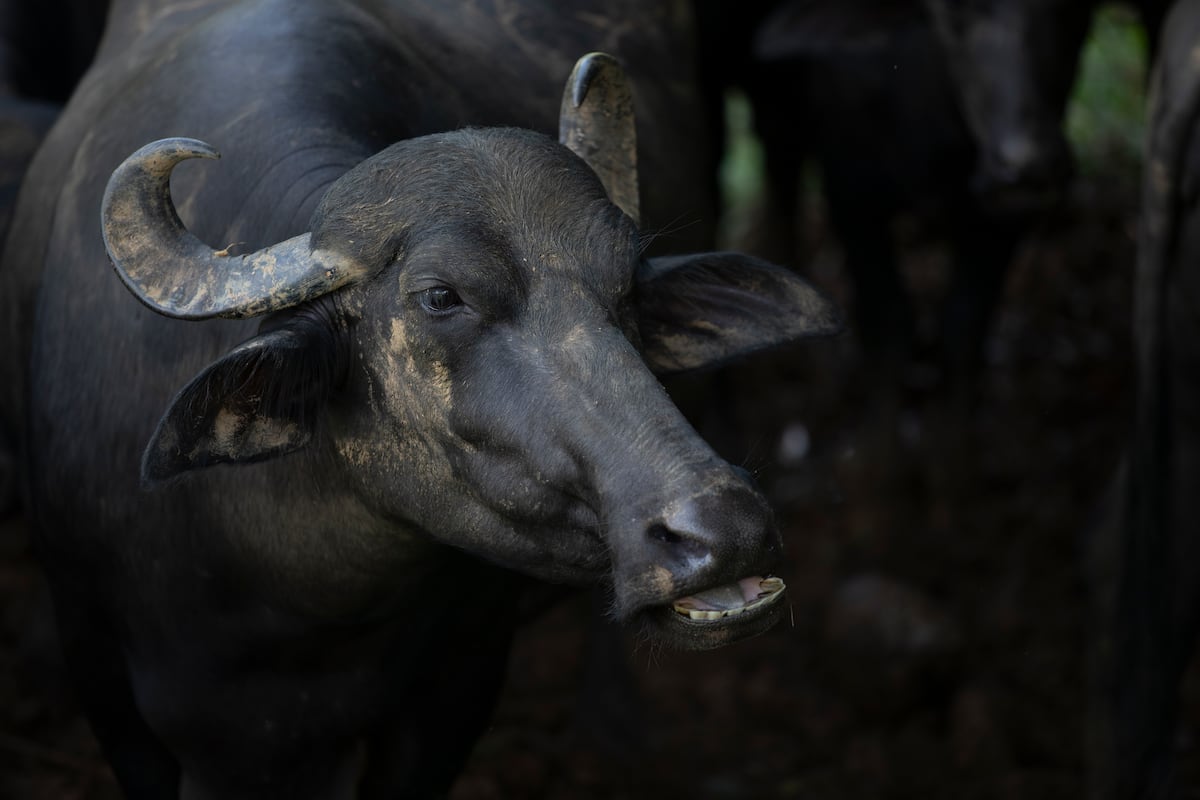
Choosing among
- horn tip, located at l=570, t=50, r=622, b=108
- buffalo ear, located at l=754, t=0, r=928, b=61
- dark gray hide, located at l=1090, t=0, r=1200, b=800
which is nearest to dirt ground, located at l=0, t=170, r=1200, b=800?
dark gray hide, located at l=1090, t=0, r=1200, b=800

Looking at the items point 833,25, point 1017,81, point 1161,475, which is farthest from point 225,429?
point 833,25

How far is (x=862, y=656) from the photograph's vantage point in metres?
5.15

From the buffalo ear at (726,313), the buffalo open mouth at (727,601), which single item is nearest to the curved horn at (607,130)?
the buffalo ear at (726,313)

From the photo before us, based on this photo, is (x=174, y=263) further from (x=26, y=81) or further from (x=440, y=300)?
(x=26, y=81)

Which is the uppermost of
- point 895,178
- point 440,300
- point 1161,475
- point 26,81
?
point 440,300

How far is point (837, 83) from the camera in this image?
6.38m

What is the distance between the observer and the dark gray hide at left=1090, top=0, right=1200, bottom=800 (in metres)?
3.59

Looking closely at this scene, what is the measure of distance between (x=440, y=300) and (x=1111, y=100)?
698 centimetres

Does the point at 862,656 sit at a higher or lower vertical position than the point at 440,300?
lower

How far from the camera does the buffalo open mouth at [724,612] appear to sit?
225 centimetres

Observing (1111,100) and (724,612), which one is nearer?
(724,612)

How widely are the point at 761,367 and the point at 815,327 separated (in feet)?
14.0

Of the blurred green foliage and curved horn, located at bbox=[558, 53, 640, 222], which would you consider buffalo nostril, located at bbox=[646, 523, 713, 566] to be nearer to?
curved horn, located at bbox=[558, 53, 640, 222]

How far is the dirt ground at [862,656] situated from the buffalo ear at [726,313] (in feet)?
3.20
